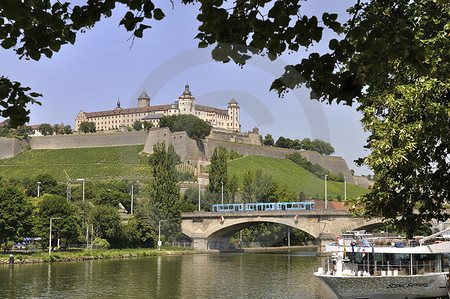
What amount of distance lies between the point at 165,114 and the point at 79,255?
10434 cm

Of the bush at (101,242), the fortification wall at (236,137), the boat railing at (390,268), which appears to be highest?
the fortification wall at (236,137)

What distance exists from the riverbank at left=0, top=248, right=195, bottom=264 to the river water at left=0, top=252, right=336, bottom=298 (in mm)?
2395

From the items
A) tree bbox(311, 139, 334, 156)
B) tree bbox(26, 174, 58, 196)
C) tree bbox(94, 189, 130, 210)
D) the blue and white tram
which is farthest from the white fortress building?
the blue and white tram

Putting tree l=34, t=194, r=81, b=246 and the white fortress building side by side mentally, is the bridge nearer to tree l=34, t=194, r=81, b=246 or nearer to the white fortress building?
tree l=34, t=194, r=81, b=246

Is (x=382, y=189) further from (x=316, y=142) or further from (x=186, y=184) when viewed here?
(x=316, y=142)

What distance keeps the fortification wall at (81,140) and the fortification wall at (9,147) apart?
3876 millimetres

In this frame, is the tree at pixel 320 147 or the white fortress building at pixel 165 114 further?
the white fortress building at pixel 165 114

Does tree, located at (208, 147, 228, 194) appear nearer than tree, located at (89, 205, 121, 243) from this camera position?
No

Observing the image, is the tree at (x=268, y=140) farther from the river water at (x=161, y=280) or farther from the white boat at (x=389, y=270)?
the white boat at (x=389, y=270)

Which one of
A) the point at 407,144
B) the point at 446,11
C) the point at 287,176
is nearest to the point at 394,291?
the point at 407,144

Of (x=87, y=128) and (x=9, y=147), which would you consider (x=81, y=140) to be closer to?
(x=87, y=128)

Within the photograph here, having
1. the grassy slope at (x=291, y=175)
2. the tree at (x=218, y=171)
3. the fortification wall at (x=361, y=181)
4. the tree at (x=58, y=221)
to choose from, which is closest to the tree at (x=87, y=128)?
the grassy slope at (x=291, y=175)

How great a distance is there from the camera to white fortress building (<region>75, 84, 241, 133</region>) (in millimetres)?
150625

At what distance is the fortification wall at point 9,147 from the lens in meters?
136
